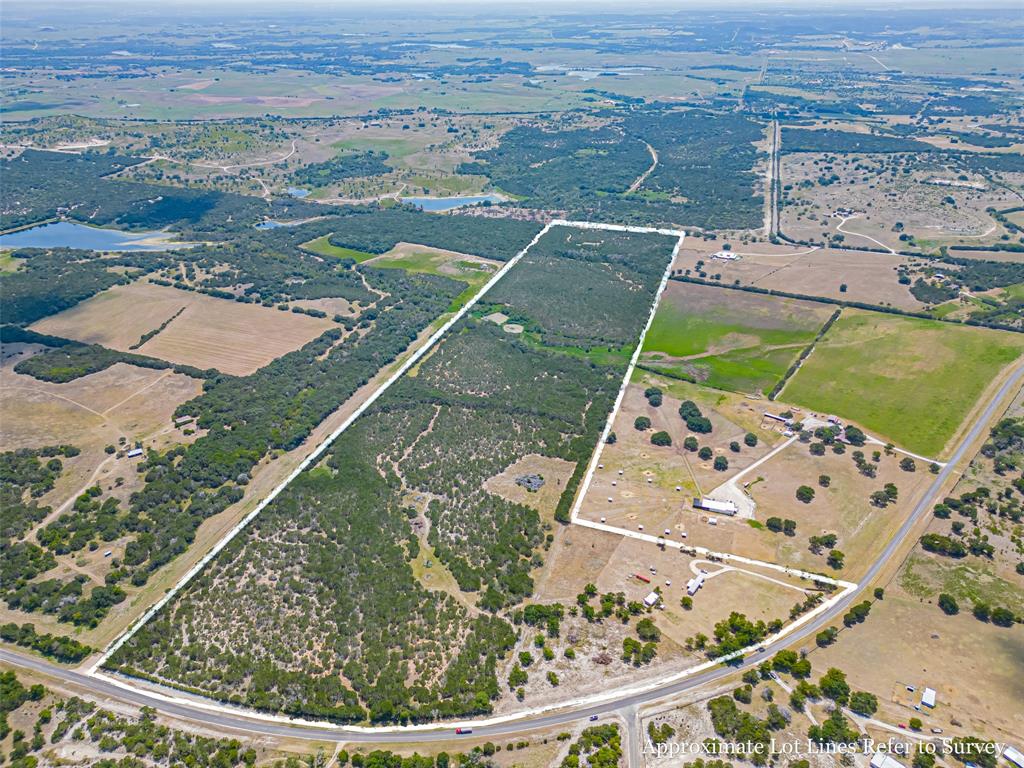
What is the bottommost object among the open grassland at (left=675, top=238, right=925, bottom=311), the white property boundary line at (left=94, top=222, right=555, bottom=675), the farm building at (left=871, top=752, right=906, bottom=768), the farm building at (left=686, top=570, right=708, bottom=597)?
the white property boundary line at (left=94, top=222, right=555, bottom=675)

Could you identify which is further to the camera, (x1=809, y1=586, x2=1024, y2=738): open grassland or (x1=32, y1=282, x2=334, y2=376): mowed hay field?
(x1=32, y1=282, x2=334, y2=376): mowed hay field

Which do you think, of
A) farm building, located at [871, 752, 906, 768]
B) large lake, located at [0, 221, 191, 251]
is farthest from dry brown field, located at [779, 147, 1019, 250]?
large lake, located at [0, 221, 191, 251]

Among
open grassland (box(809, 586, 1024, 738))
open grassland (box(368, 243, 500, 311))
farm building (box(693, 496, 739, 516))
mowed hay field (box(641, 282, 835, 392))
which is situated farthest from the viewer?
open grassland (box(368, 243, 500, 311))

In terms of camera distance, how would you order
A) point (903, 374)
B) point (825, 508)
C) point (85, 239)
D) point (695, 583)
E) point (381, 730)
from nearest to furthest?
point (381, 730) → point (695, 583) → point (825, 508) → point (903, 374) → point (85, 239)

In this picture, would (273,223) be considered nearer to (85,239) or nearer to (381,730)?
(85,239)

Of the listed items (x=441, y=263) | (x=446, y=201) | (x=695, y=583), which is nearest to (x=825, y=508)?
(x=695, y=583)

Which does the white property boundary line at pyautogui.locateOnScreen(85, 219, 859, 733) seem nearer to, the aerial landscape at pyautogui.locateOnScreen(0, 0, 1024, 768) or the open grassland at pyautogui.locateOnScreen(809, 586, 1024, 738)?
the aerial landscape at pyautogui.locateOnScreen(0, 0, 1024, 768)
